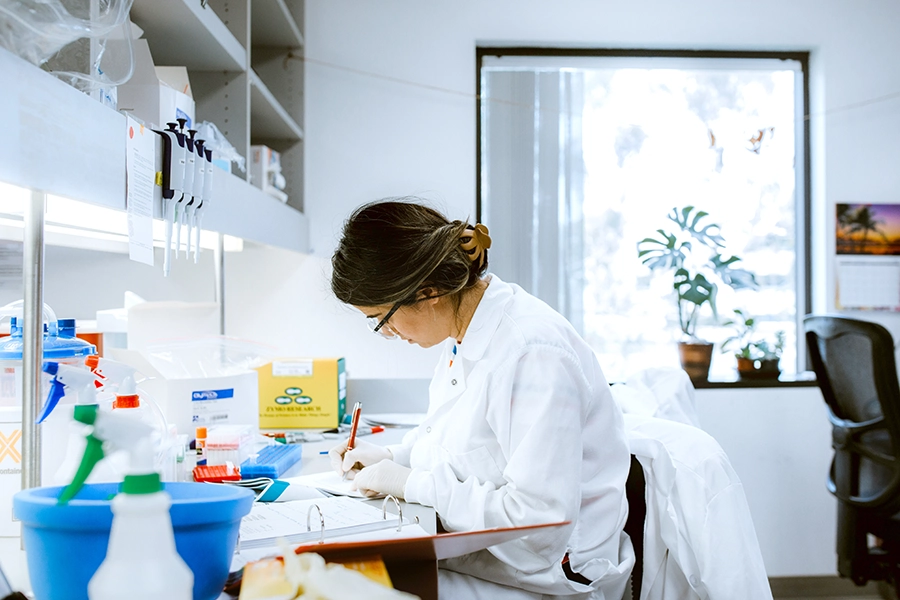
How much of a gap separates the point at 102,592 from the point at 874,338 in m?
2.21

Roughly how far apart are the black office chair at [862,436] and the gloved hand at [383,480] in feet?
5.21

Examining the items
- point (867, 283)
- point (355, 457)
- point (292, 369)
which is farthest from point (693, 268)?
point (355, 457)

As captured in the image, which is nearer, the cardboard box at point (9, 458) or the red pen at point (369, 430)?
the cardboard box at point (9, 458)

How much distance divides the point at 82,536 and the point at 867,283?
3.26m

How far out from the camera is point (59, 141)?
901mm

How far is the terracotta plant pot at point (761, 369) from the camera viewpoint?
305 centimetres

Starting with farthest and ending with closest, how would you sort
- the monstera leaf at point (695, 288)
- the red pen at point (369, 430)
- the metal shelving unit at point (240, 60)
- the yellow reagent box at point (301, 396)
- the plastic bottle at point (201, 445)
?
1. the monstera leaf at point (695, 288)
2. the yellow reagent box at point (301, 396)
3. the red pen at point (369, 430)
4. the metal shelving unit at point (240, 60)
5. the plastic bottle at point (201, 445)

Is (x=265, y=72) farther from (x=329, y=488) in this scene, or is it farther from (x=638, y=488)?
(x=638, y=488)

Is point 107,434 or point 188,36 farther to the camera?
point 188,36

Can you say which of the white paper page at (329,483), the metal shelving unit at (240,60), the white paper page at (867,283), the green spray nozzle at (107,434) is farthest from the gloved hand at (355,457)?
the white paper page at (867,283)

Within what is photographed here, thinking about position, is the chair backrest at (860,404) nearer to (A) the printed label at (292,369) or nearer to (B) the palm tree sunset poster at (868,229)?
(B) the palm tree sunset poster at (868,229)

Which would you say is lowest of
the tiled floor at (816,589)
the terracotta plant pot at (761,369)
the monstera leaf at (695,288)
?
the tiled floor at (816,589)

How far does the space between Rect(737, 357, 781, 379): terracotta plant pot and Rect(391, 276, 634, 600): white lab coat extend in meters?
1.95

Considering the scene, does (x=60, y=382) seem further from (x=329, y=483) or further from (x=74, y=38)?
(x=329, y=483)
